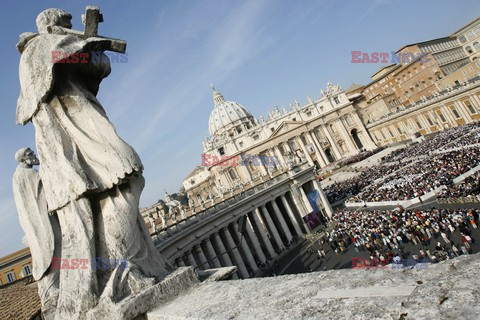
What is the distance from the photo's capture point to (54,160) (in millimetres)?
4312

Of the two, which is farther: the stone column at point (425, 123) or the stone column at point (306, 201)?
the stone column at point (425, 123)

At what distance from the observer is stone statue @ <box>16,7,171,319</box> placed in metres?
3.88

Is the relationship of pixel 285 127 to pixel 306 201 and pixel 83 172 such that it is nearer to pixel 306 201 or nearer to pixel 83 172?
pixel 306 201

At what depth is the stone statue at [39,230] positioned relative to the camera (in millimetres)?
4590

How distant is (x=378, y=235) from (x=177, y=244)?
43.6 ft

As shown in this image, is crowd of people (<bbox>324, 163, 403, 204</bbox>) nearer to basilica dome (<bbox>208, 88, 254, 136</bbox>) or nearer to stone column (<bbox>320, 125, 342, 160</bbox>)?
stone column (<bbox>320, 125, 342, 160</bbox>)

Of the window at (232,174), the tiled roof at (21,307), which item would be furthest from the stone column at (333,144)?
the tiled roof at (21,307)

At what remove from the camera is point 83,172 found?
4.12m

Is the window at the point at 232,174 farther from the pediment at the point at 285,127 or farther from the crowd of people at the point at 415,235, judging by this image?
the crowd of people at the point at 415,235

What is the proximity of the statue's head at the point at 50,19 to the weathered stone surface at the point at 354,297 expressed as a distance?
14.0ft

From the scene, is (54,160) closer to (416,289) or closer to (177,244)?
(416,289)

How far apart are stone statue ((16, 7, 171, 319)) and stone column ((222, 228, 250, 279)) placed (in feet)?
75.5

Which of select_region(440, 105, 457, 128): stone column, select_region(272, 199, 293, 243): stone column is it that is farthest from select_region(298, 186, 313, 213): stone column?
select_region(440, 105, 457, 128): stone column

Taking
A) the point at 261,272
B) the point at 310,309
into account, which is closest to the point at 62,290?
the point at 310,309
